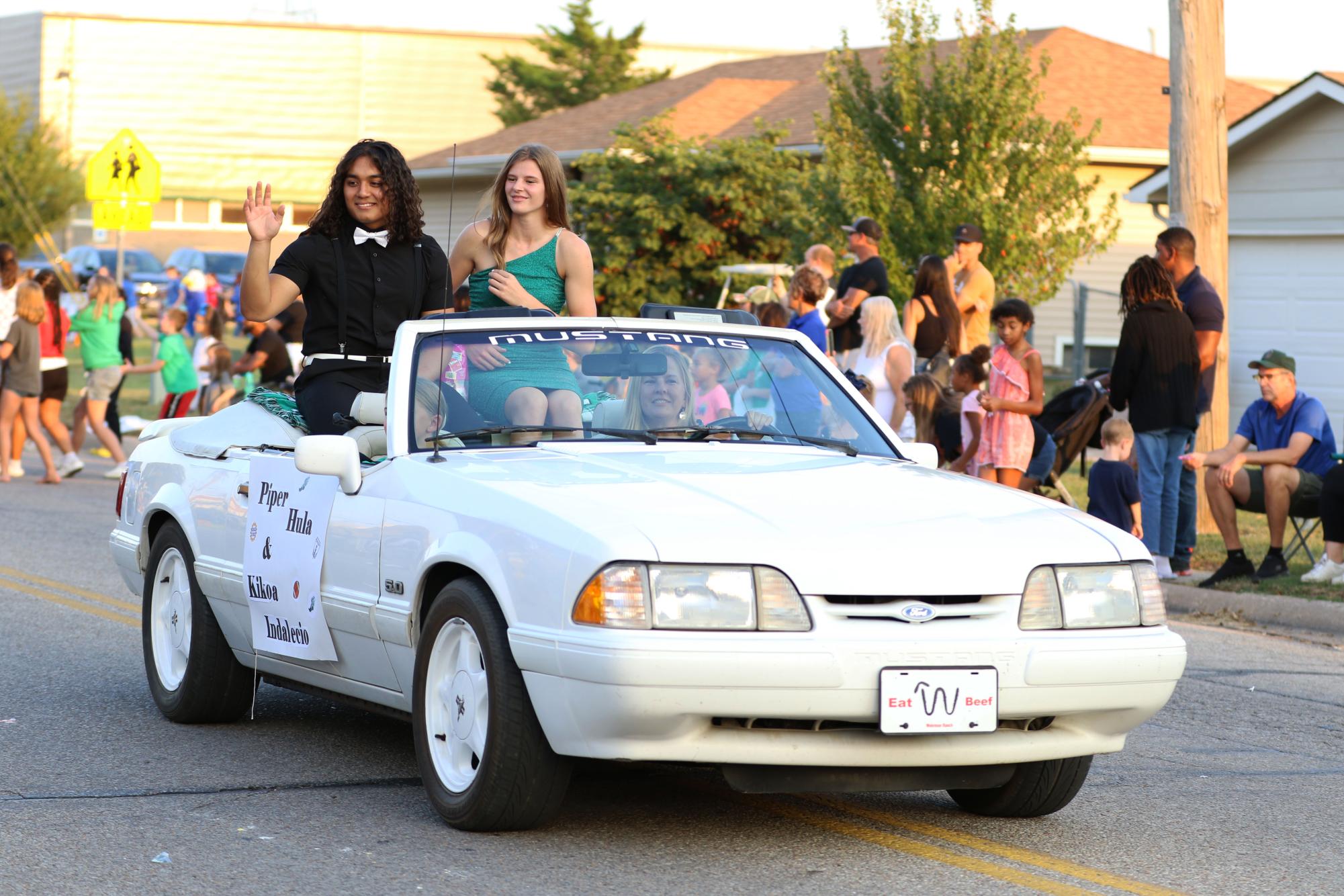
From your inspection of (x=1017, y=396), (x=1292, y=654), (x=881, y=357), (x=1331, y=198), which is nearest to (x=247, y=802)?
(x=1292, y=654)

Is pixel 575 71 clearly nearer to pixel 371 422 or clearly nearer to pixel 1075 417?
pixel 1075 417

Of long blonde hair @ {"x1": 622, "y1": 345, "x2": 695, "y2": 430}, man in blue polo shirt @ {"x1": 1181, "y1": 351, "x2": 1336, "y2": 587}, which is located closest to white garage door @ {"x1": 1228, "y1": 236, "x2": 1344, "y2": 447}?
man in blue polo shirt @ {"x1": 1181, "y1": 351, "x2": 1336, "y2": 587}

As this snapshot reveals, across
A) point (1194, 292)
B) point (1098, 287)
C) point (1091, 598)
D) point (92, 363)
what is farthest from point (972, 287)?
point (1098, 287)

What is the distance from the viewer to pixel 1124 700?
5102 millimetres

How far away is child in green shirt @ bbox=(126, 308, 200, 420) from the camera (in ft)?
61.4

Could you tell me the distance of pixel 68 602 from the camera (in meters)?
9.99

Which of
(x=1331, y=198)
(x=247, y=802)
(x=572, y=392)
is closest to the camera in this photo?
(x=247, y=802)

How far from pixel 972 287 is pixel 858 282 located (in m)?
0.86

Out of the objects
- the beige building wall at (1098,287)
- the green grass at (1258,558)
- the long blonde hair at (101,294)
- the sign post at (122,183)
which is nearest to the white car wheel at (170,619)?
the green grass at (1258,558)

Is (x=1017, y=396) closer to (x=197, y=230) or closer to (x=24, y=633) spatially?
(x=24, y=633)

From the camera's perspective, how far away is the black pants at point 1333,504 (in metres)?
10.8

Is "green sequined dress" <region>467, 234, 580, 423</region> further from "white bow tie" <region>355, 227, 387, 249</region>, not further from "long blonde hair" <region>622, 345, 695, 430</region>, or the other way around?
"white bow tie" <region>355, 227, 387, 249</region>

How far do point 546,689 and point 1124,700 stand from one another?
1516mm

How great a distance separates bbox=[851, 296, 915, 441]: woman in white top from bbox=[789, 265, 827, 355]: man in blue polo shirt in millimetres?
321
